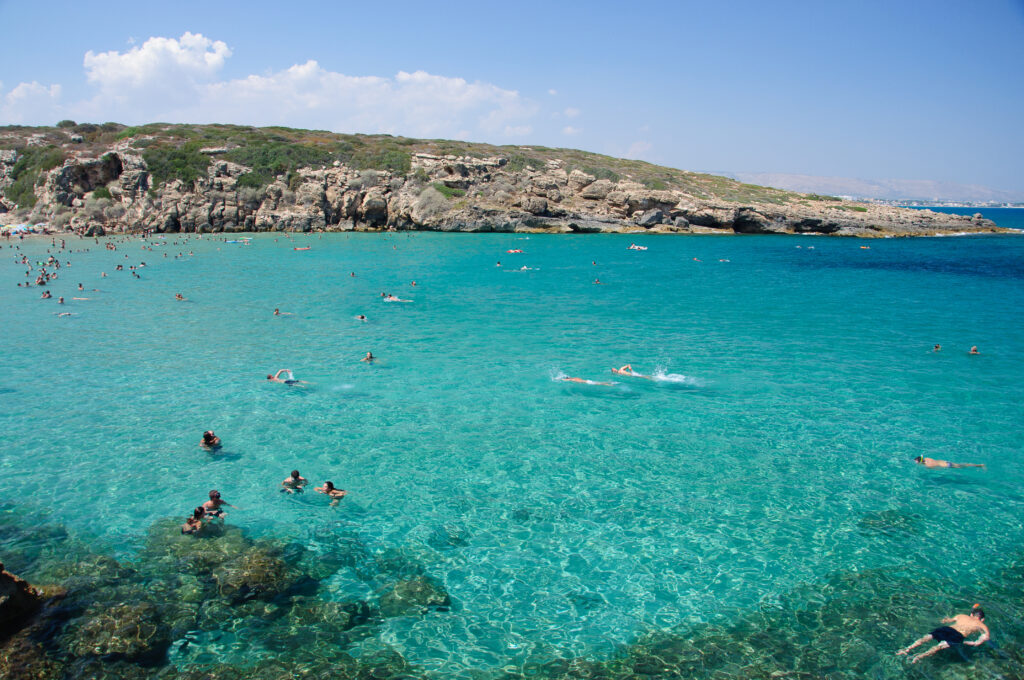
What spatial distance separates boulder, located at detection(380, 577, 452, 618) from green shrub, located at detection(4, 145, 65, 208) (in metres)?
97.4

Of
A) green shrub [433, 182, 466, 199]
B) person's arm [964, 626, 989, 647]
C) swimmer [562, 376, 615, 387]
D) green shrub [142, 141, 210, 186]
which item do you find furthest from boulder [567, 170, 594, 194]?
person's arm [964, 626, 989, 647]

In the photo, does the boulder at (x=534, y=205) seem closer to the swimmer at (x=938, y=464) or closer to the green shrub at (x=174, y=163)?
the green shrub at (x=174, y=163)

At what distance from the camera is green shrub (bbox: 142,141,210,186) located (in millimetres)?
81938

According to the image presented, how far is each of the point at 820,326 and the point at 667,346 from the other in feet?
36.1

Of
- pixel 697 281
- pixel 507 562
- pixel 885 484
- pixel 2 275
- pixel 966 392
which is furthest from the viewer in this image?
pixel 697 281

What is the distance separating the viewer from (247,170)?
85875 millimetres

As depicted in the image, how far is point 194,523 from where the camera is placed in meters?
12.7

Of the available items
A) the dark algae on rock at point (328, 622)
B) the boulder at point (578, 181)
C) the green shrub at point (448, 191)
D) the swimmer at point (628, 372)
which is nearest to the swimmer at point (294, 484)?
the dark algae on rock at point (328, 622)

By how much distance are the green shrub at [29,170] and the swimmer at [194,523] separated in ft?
304

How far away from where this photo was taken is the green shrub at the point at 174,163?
269 ft

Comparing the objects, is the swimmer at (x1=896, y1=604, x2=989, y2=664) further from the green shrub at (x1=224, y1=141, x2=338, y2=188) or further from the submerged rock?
the green shrub at (x1=224, y1=141, x2=338, y2=188)

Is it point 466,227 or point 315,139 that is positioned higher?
point 315,139

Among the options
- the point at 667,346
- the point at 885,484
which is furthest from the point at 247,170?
the point at 885,484

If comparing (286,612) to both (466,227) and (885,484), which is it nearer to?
(885,484)
